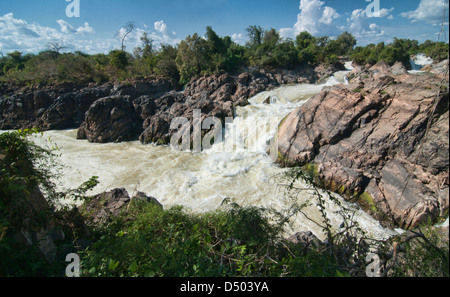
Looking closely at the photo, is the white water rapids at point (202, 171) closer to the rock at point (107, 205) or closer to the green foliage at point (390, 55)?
the rock at point (107, 205)

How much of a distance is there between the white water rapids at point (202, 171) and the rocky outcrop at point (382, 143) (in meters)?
0.96

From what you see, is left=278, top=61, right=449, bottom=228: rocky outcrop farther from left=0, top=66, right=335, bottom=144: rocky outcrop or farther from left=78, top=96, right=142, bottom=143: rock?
left=78, top=96, right=142, bottom=143: rock

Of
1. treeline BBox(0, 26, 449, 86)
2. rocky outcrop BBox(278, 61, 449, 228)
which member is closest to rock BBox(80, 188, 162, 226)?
rocky outcrop BBox(278, 61, 449, 228)

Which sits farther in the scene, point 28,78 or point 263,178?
point 28,78

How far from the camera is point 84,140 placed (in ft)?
52.6

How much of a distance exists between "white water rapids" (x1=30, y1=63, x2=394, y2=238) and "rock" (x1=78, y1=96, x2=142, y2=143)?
75 centimetres

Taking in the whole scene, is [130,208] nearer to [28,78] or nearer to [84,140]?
[84,140]

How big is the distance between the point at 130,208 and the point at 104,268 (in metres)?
A: 2.58

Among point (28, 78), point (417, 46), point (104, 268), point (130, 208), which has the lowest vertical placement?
point (130, 208)

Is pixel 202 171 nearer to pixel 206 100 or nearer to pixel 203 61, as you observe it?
pixel 206 100

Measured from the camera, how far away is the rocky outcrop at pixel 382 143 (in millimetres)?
6777

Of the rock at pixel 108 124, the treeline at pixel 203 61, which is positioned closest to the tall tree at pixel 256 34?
the treeline at pixel 203 61

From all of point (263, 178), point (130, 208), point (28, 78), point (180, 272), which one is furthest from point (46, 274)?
point (28, 78)

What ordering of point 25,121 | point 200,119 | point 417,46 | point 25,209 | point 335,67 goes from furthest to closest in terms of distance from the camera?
point 417,46
point 335,67
point 25,121
point 200,119
point 25,209
